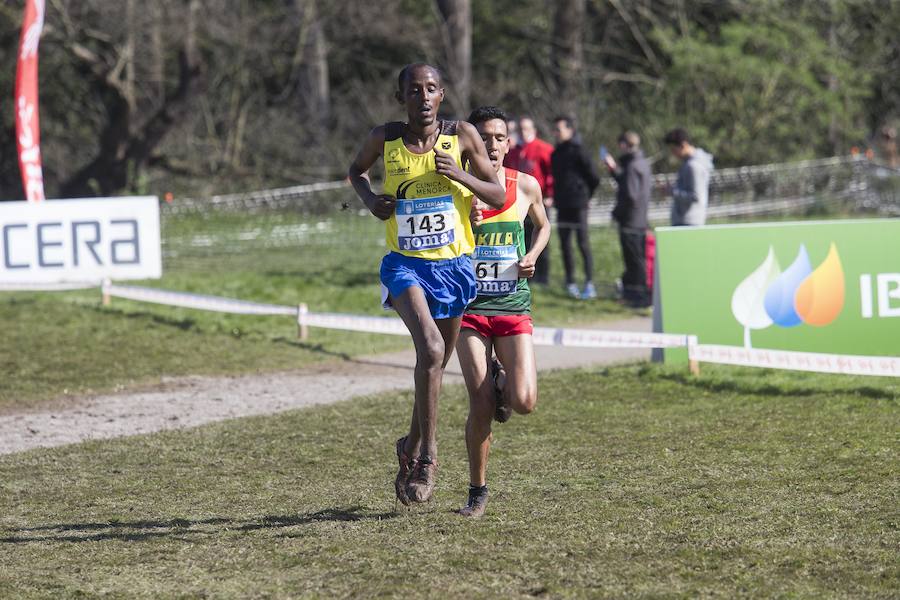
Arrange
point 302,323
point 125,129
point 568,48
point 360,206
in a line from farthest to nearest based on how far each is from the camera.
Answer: point 568,48 → point 125,129 → point 360,206 → point 302,323

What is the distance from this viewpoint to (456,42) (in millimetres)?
28578

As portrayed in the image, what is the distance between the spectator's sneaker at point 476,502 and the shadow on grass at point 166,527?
39 cm

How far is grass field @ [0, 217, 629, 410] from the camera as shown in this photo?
1262 cm

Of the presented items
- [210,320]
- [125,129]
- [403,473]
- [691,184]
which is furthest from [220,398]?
[125,129]

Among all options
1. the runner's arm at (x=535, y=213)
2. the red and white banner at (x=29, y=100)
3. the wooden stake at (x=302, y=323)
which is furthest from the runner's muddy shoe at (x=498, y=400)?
the red and white banner at (x=29, y=100)

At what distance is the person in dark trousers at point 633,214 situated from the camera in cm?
1562

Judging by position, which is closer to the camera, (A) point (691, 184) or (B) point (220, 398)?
(B) point (220, 398)

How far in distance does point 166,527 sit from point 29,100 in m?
9.72

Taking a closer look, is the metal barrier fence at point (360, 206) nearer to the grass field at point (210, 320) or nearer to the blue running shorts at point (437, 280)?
the grass field at point (210, 320)

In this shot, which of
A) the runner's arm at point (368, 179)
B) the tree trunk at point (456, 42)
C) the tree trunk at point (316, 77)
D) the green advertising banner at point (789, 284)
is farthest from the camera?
the tree trunk at point (316, 77)

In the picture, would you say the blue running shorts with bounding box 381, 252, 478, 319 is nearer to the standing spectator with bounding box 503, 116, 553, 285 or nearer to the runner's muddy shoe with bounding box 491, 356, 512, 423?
the runner's muddy shoe with bounding box 491, 356, 512, 423

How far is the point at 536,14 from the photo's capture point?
111ft

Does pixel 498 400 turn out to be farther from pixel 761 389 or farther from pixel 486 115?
pixel 761 389

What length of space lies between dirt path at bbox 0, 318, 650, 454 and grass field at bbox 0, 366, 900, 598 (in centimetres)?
53
